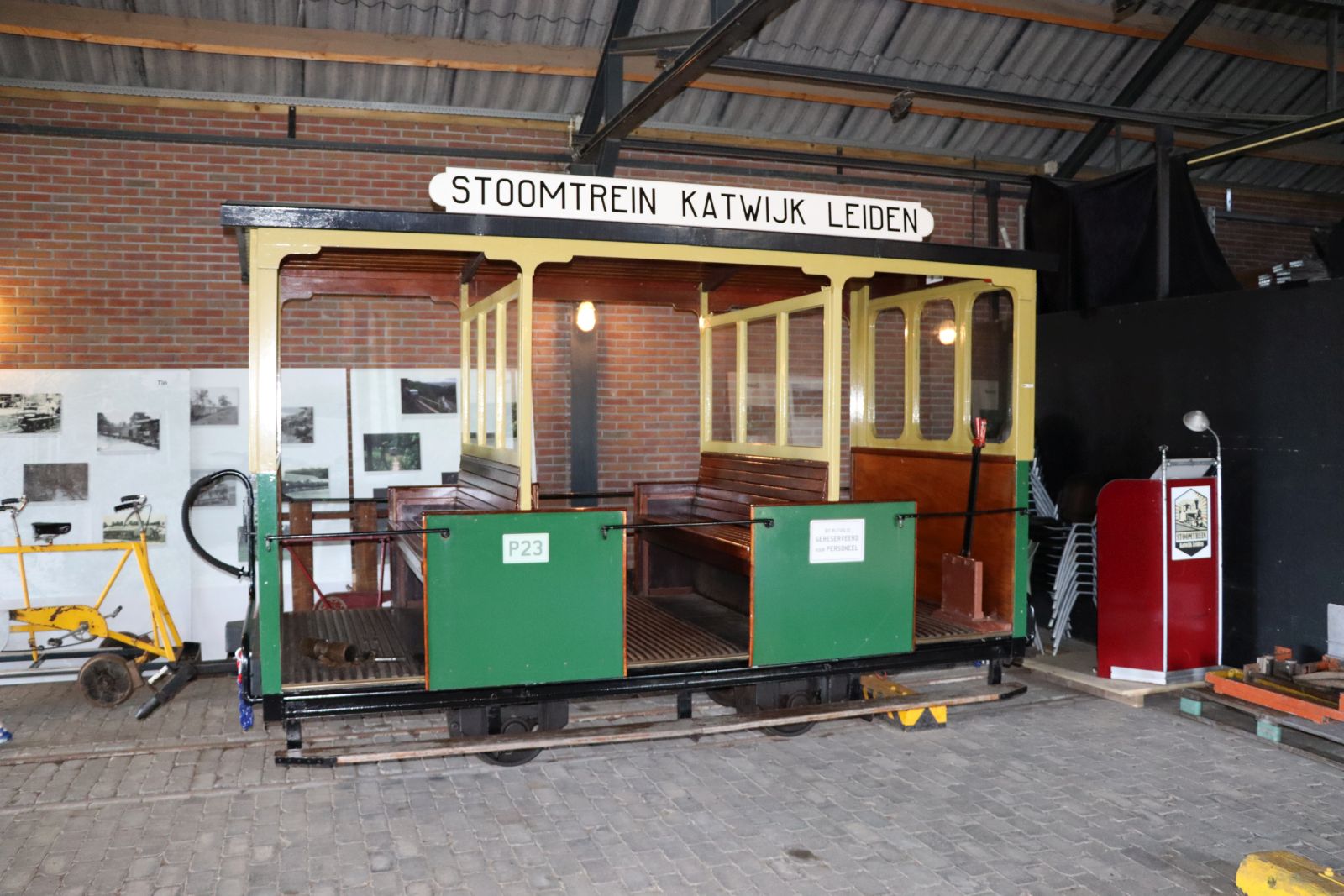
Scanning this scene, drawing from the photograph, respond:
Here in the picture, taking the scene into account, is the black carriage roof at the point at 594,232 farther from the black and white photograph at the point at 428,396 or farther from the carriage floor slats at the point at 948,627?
the black and white photograph at the point at 428,396

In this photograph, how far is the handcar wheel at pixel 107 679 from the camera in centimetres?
631

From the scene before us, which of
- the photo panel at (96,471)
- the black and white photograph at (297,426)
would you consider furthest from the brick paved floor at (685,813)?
the black and white photograph at (297,426)

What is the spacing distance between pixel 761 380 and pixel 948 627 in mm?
1838

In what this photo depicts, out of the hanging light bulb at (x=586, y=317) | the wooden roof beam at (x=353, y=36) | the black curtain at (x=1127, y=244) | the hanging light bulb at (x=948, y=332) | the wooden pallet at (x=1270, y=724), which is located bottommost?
the wooden pallet at (x=1270, y=724)

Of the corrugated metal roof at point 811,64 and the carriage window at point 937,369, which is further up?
the corrugated metal roof at point 811,64

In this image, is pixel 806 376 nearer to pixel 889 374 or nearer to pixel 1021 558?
pixel 889 374

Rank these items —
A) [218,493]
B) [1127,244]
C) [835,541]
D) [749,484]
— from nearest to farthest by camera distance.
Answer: [835,541] < [749,484] < [218,493] < [1127,244]

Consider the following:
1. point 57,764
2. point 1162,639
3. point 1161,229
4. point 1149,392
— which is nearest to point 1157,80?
point 1161,229

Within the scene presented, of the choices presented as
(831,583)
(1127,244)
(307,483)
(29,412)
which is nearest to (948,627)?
(831,583)

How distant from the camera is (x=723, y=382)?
6.93 m

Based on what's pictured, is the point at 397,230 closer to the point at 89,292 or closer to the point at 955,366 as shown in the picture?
the point at 955,366

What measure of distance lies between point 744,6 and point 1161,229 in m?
4.51

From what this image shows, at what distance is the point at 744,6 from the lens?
192 inches

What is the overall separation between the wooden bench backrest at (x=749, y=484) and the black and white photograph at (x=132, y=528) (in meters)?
3.90
